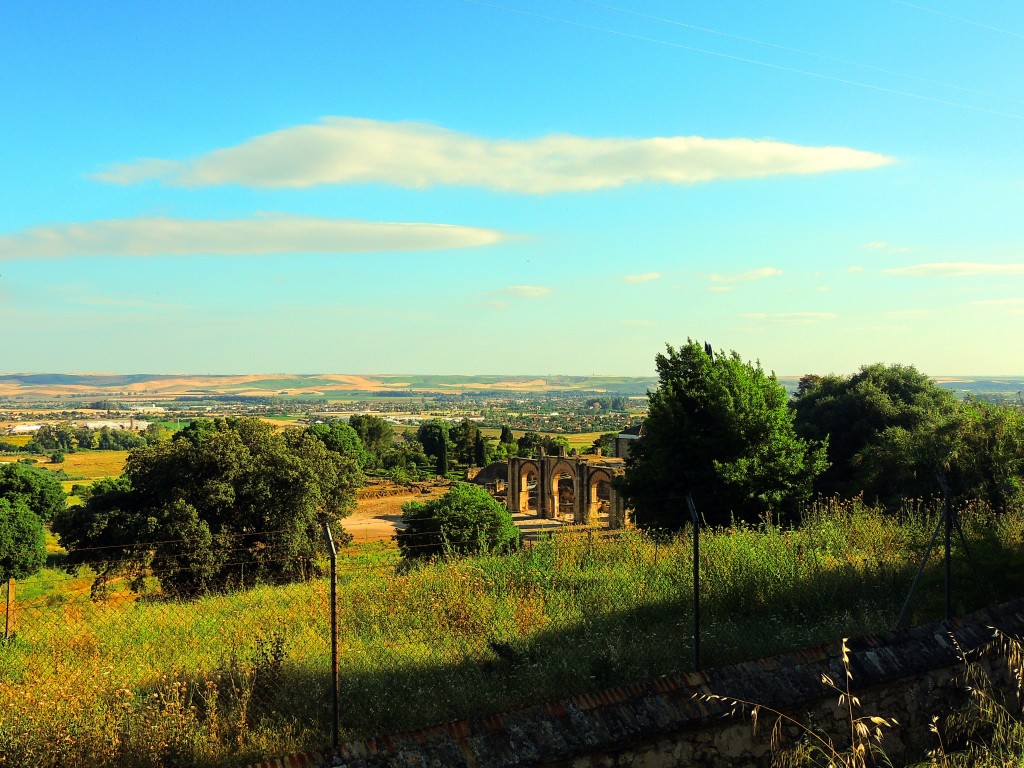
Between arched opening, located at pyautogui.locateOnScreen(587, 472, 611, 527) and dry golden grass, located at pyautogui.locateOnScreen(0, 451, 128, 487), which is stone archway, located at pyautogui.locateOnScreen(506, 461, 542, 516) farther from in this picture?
dry golden grass, located at pyautogui.locateOnScreen(0, 451, 128, 487)

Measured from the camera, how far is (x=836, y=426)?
26.0 meters

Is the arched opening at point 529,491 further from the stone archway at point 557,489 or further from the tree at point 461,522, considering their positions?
the tree at point 461,522

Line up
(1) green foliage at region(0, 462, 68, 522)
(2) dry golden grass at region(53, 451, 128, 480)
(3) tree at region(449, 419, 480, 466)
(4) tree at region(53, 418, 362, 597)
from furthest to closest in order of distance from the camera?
(2) dry golden grass at region(53, 451, 128, 480)
(3) tree at region(449, 419, 480, 466)
(1) green foliage at region(0, 462, 68, 522)
(4) tree at region(53, 418, 362, 597)

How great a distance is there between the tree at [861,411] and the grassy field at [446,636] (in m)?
14.9

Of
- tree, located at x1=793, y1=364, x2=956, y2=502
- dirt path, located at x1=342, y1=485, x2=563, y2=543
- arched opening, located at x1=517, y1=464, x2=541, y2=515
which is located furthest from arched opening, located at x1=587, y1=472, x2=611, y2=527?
tree, located at x1=793, y1=364, x2=956, y2=502

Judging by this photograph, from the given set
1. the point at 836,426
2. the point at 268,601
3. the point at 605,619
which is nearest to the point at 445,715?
the point at 605,619

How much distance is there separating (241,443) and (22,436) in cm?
14544

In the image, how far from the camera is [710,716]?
357 centimetres

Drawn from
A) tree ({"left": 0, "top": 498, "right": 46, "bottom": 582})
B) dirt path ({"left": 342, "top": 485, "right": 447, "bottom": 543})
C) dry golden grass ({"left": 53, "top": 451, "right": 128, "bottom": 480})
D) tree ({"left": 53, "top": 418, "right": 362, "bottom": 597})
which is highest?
tree ({"left": 53, "top": 418, "right": 362, "bottom": 597})

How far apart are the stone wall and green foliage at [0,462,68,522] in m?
32.1

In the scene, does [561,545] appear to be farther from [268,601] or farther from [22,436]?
[22,436]

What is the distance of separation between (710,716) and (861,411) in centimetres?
2511

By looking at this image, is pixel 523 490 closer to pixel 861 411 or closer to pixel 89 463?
pixel 861 411

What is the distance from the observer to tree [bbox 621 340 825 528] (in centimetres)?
1717
